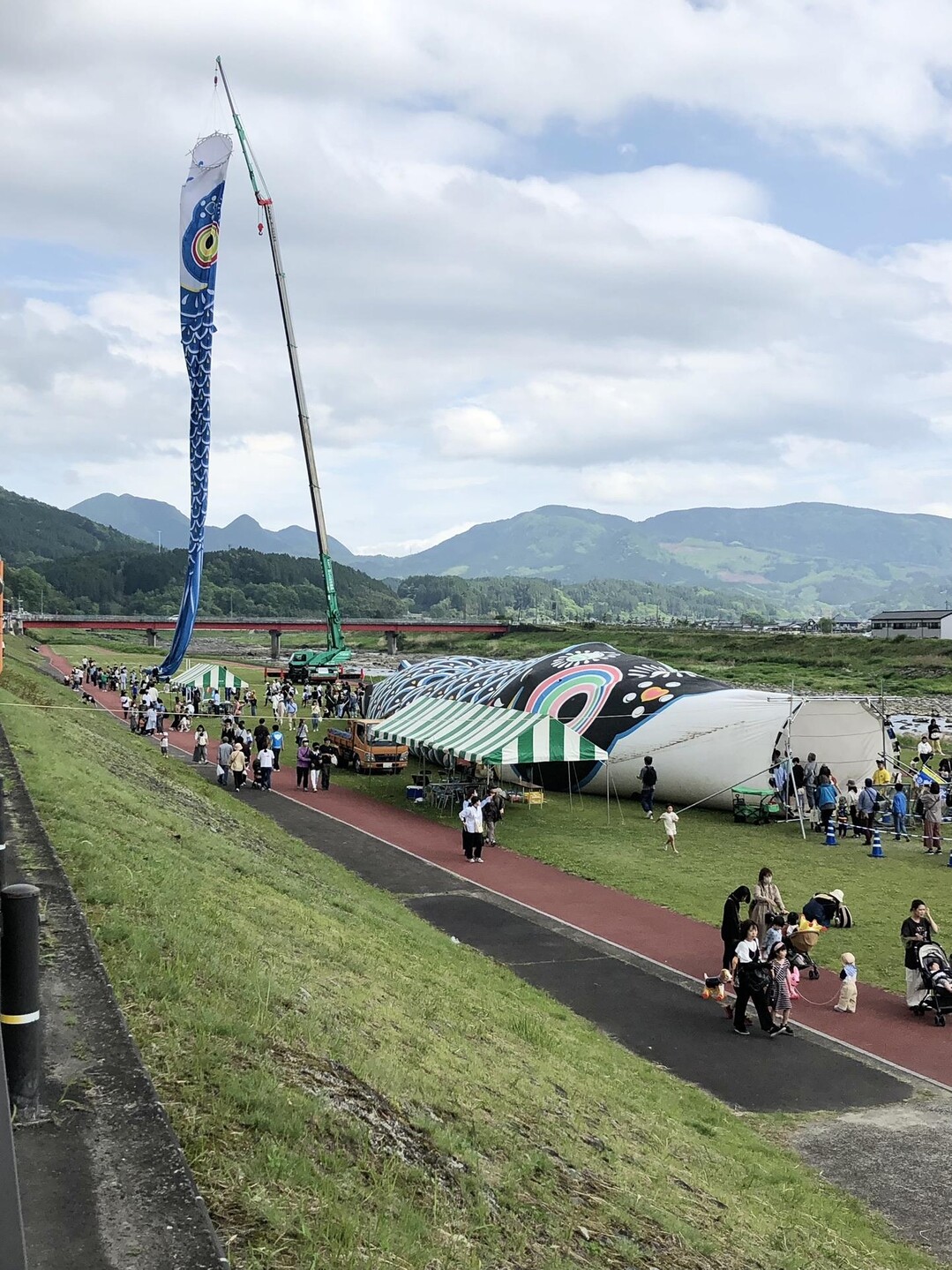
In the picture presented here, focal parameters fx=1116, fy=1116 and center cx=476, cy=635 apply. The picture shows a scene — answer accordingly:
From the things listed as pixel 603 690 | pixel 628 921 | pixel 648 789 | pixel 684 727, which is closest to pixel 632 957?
pixel 628 921

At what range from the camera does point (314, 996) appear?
9258 mm

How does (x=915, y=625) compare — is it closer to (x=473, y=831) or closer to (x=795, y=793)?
(x=795, y=793)

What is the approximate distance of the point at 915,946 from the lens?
14.7 meters

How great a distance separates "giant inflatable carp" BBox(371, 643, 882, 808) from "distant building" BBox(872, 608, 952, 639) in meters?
83.2

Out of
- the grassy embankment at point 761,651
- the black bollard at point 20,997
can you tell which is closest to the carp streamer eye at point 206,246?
the black bollard at point 20,997

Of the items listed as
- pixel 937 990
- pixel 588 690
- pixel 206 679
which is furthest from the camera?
pixel 206 679

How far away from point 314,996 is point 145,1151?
3.99 meters

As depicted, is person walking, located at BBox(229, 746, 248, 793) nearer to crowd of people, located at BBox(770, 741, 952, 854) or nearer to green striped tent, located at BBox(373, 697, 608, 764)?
green striped tent, located at BBox(373, 697, 608, 764)

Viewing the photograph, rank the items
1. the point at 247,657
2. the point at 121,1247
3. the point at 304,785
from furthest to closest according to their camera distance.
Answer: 1. the point at 247,657
2. the point at 304,785
3. the point at 121,1247

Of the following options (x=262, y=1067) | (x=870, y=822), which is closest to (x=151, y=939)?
(x=262, y=1067)

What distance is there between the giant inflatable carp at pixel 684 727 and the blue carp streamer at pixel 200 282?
13949 mm

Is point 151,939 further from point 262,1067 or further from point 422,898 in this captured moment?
point 422,898

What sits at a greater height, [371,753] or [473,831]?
[371,753]

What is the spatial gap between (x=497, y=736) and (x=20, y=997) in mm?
22320
